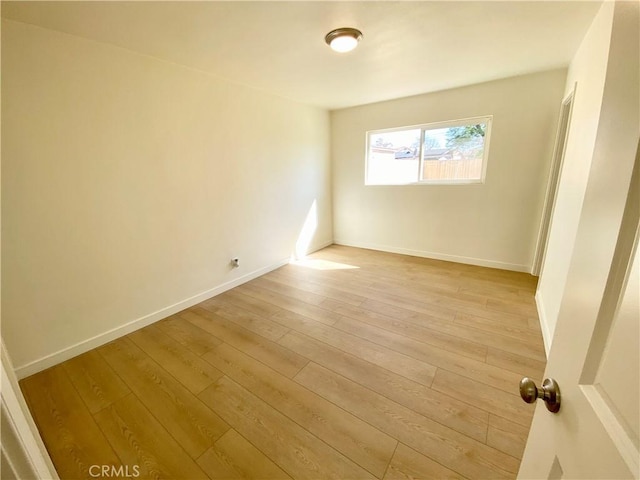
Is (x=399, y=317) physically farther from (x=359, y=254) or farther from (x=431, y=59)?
(x=431, y=59)

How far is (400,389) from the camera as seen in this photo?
5.31 ft

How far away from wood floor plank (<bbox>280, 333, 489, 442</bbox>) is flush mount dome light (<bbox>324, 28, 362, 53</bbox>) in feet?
7.49

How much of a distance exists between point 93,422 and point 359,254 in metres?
3.47

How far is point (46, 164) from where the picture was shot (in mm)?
1743

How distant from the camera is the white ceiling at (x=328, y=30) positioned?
61.1 inches

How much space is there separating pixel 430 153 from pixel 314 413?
137 inches

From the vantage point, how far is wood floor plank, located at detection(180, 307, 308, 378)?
1.85 metres

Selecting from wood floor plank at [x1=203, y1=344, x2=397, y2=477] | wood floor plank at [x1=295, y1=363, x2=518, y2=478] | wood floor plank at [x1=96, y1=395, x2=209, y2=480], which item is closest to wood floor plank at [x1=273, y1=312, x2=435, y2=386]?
wood floor plank at [x1=295, y1=363, x2=518, y2=478]

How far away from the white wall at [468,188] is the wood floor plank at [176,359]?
10.6 feet

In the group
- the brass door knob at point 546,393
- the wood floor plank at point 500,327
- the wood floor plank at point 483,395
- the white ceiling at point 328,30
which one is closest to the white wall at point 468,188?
the white ceiling at point 328,30

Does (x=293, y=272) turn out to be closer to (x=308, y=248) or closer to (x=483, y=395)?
(x=308, y=248)

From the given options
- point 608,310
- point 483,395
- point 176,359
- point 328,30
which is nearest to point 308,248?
point 176,359

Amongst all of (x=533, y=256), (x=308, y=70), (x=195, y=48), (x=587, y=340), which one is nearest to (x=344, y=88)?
(x=308, y=70)

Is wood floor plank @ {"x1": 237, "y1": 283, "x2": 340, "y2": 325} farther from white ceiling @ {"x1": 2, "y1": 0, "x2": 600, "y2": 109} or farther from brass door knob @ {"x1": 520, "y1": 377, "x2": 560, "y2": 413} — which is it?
white ceiling @ {"x1": 2, "y1": 0, "x2": 600, "y2": 109}
